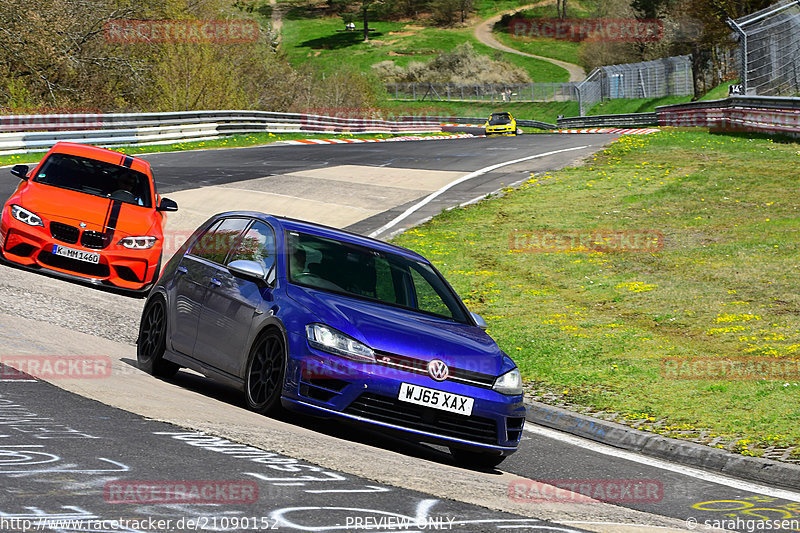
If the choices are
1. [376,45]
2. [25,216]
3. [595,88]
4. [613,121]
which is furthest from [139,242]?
[376,45]

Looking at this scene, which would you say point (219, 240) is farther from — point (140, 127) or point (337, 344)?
point (140, 127)

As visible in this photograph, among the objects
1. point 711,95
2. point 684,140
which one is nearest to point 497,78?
point 711,95

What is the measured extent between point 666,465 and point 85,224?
8650 millimetres

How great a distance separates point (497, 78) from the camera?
116 meters

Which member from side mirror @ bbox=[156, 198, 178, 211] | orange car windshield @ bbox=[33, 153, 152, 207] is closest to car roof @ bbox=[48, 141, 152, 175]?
orange car windshield @ bbox=[33, 153, 152, 207]

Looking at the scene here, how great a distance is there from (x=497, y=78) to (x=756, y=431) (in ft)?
360

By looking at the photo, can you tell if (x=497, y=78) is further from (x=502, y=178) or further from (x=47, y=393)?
(x=47, y=393)

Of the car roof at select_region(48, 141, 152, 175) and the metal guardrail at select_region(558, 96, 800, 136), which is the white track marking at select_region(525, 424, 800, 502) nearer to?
the car roof at select_region(48, 141, 152, 175)

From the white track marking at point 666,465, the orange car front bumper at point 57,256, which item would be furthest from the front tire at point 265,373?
the orange car front bumper at point 57,256

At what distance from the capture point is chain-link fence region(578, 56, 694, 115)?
2506 inches

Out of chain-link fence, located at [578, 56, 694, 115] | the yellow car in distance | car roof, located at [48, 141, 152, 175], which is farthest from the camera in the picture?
chain-link fence, located at [578, 56, 694, 115]

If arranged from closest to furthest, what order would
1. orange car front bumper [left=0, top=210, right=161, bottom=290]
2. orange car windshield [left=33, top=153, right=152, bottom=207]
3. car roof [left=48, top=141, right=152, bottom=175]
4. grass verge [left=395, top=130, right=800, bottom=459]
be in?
grass verge [left=395, top=130, right=800, bottom=459] → orange car front bumper [left=0, top=210, right=161, bottom=290] → orange car windshield [left=33, top=153, right=152, bottom=207] → car roof [left=48, top=141, right=152, bottom=175]

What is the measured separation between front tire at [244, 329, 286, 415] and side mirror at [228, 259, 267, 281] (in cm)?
50

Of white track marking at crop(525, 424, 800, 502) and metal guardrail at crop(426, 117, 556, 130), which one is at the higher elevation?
metal guardrail at crop(426, 117, 556, 130)
